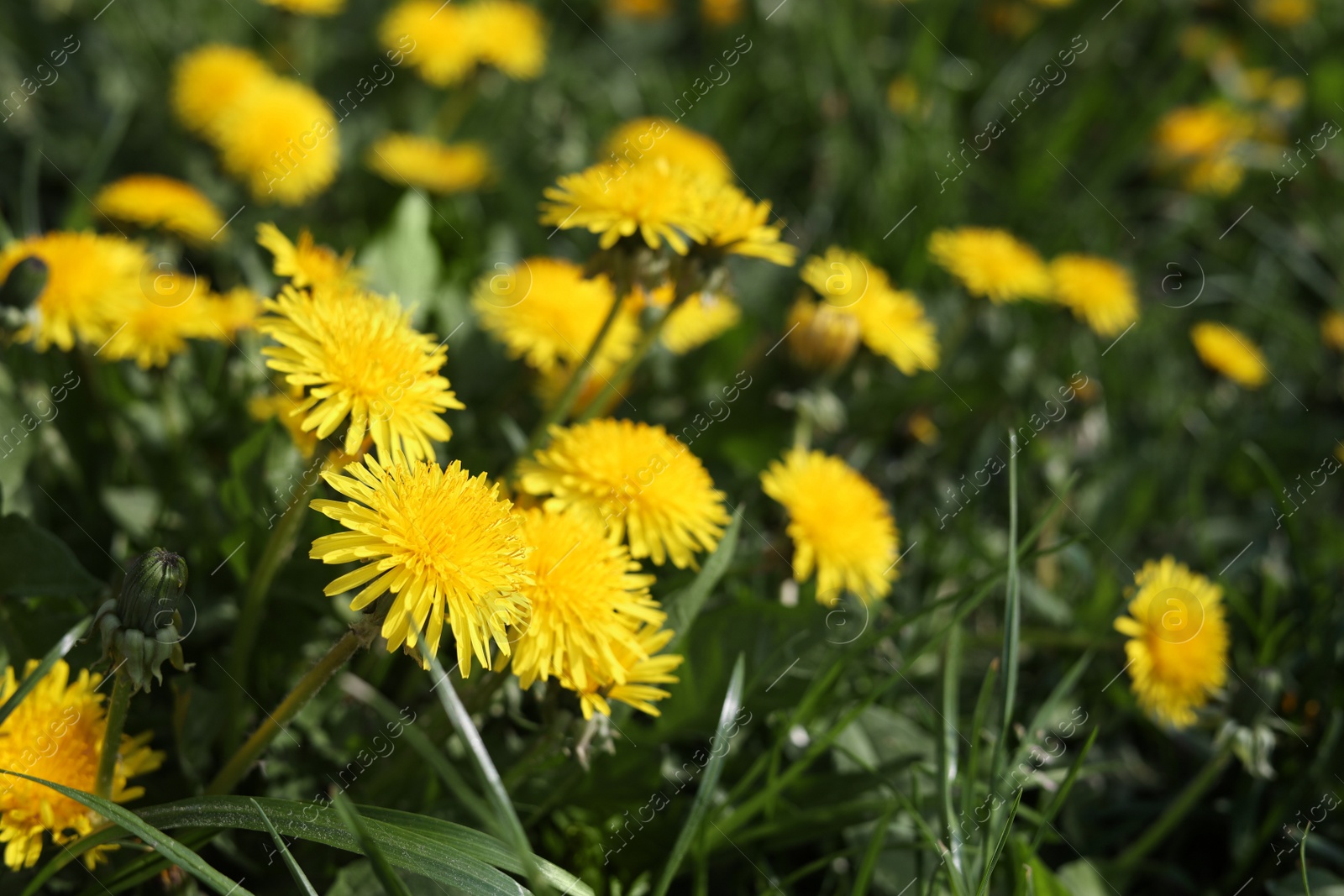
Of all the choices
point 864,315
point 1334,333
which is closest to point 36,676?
point 864,315

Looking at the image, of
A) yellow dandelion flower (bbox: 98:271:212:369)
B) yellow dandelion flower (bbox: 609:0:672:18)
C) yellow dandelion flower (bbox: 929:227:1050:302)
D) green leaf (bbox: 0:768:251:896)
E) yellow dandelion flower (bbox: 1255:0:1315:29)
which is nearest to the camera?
green leaf (bbox: 0:768:251:896)

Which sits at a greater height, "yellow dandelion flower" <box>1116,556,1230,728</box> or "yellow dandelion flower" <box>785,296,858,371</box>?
"yellow dandelion flower" <box>785,296,858,371</box>

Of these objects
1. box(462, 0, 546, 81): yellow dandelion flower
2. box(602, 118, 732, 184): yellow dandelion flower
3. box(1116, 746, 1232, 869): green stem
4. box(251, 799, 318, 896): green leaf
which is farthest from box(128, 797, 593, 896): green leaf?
box(462, 0, 546, 81): yellow dandelion flower

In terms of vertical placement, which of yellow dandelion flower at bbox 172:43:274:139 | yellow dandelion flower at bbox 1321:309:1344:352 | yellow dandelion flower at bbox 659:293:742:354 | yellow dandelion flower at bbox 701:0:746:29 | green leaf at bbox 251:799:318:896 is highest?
yellow dandelion flower at bbox 172:43:274:139

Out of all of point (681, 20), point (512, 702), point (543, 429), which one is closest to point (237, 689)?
point (512, 702)

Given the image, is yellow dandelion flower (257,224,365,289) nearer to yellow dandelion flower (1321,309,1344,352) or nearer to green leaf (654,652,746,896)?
green leaf (654,652,746,896)

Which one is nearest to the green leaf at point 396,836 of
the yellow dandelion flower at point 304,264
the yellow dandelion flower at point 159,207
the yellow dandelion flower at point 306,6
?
the yellow dandelion flower at point 304,264
